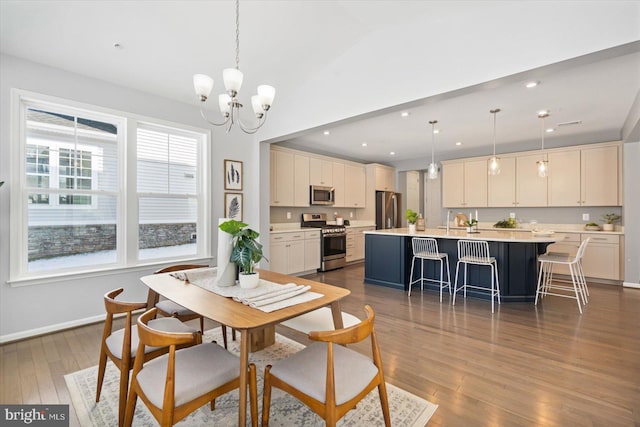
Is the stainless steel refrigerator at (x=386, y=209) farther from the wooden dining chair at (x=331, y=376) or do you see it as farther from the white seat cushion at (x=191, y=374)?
the white seat cushion at (x=191, y=374)

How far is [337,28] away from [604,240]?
5.58 metres

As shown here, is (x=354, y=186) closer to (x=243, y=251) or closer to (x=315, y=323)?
(x=315, y=323)

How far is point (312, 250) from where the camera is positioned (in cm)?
591

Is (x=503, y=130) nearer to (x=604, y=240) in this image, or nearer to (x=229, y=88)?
(x=604, y=240)

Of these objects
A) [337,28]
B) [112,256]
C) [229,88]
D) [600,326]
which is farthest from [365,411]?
[337,28]

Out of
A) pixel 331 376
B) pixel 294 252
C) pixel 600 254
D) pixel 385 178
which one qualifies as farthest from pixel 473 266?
pixel 385 178

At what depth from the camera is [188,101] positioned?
13.1 ft

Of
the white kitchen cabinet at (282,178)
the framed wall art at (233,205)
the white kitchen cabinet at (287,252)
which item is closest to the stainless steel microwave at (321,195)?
the white kitchen cabinet at (282,178)

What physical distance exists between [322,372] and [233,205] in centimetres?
353

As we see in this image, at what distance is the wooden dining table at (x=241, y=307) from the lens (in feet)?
4.62

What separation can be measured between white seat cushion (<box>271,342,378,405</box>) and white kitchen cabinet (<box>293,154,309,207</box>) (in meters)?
4.44

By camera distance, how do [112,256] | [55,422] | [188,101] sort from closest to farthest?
[55,422], [112,256], [188,101]

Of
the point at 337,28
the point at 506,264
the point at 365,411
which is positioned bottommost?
the point at 365,411

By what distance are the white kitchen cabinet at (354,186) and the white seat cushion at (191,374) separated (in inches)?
224
